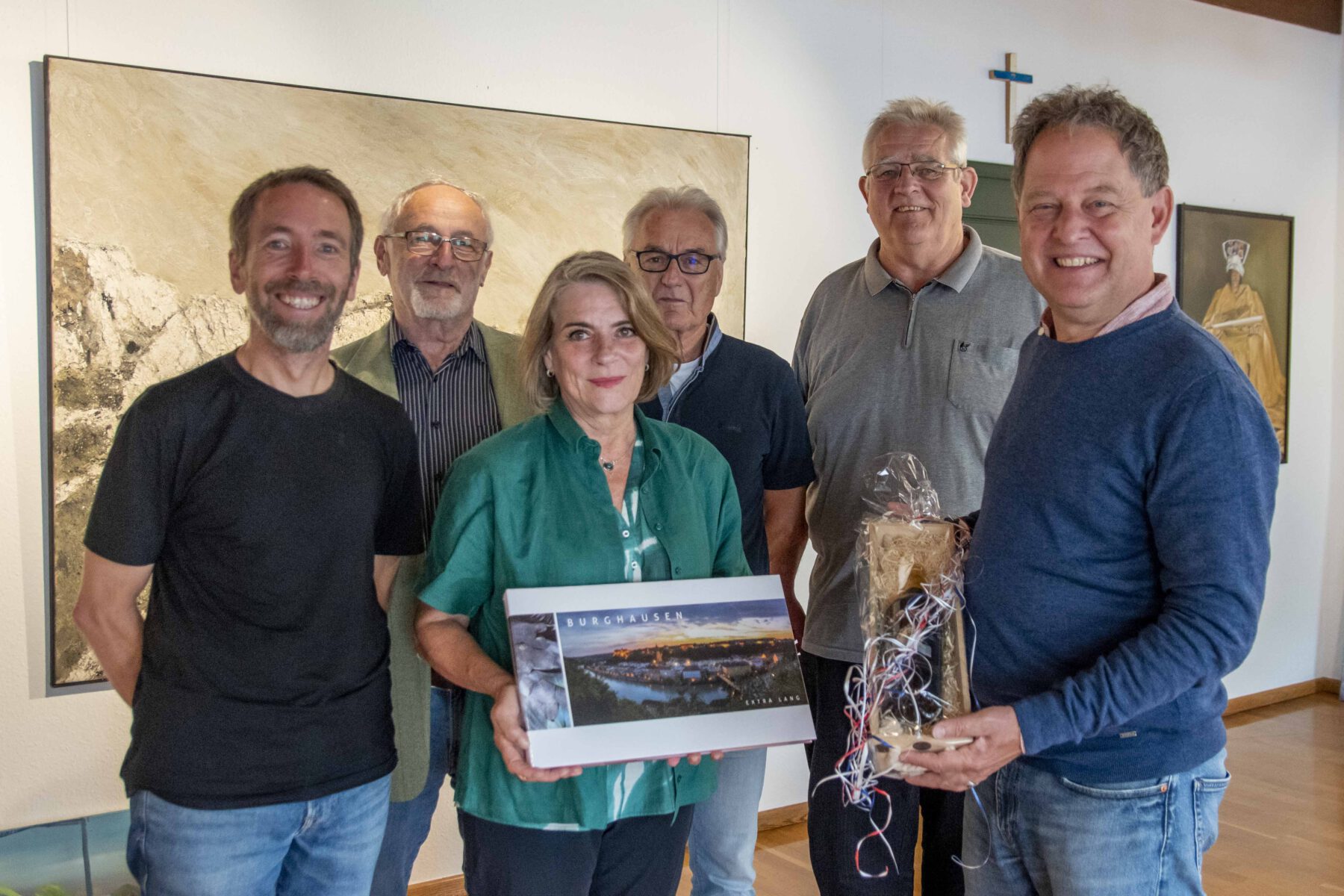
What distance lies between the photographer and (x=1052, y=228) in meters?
1.74

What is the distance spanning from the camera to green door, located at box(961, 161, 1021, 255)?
4902 millimetres

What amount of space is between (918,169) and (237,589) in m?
1.77

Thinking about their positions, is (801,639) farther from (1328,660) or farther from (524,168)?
(1328,660)

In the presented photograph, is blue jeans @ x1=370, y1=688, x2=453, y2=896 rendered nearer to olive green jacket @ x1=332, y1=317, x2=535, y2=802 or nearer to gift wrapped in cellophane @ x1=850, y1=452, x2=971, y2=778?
olive green jacket @ x1=332, y1=317, x2=535, y2=802

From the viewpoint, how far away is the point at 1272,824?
4.61 meters

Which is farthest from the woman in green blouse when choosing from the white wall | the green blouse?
the white wall

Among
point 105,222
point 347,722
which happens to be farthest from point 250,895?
point 105,222

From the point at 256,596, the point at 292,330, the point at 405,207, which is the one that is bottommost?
the point at 256,596

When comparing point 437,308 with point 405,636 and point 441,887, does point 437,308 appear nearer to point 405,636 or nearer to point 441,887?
point 405,636

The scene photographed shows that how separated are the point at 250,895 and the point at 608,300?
1.18 meters

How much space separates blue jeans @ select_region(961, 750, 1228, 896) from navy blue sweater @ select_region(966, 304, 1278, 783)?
0.09ft

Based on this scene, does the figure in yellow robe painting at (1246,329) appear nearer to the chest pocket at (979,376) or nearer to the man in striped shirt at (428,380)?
the chest pocket at (979,376)

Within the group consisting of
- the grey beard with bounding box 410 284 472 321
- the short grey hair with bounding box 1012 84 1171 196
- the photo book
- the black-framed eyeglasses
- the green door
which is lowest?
the photo book

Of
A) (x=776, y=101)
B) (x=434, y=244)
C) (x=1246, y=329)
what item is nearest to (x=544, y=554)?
(x=434, y=244)
